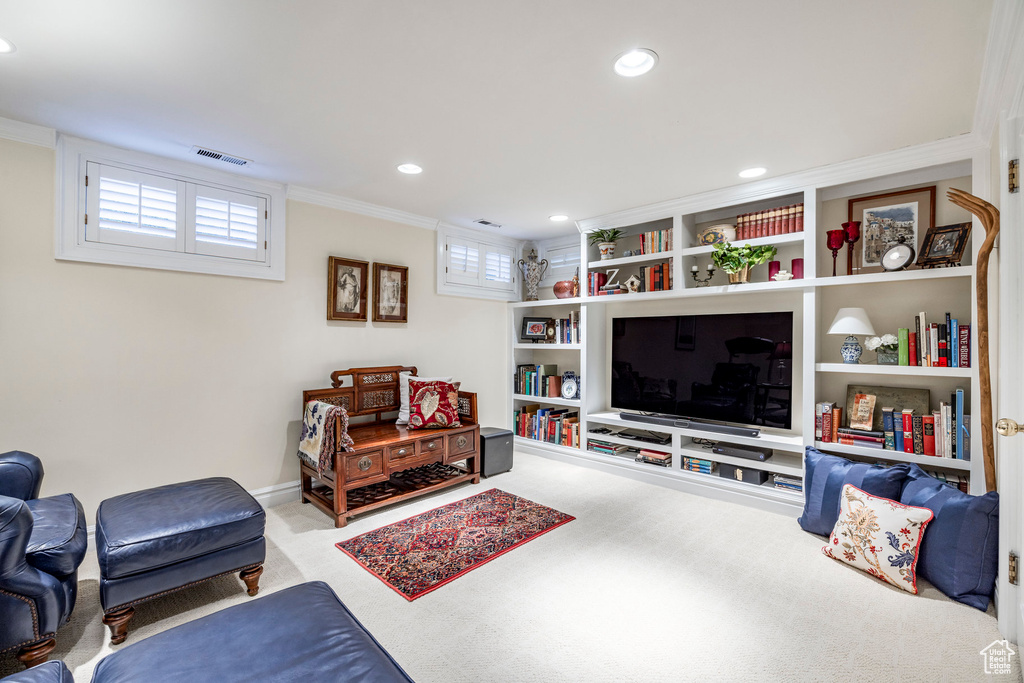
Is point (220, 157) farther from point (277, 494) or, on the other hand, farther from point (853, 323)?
point (853, 323)

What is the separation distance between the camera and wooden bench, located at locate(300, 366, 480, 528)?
308 cm

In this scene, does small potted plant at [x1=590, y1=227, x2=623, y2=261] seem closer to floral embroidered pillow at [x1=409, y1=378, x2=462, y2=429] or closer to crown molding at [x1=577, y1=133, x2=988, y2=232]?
crown molding at [x1=577, y1=133, x2=988, y2=232]

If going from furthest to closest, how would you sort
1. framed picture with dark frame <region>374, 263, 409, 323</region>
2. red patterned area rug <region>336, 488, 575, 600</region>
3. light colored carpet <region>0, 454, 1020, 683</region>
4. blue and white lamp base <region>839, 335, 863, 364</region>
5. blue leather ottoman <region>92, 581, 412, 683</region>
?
framed picture with dark frame <region>374, 263, 409, 323</region> → blue and white lamp base <region>839, 335, 863, 364</region> → red patterned area rug <region>336, 488, 575, 600</region> → light colored carpet <region>0, 454, 1020, 683</region> → blue leather ottoman <region>92, 581, 412, 683</region>

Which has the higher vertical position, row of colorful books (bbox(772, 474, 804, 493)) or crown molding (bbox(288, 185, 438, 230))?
crown molding (bbox(288, 185, 438, 230))

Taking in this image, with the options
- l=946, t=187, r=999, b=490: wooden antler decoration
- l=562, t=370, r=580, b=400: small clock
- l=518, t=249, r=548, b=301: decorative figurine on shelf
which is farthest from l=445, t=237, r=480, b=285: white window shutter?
l=946, t=187, r=999, b=490: wooden antler decoration

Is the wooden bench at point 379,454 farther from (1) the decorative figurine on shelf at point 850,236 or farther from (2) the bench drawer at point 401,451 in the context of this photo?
(1) the decorative figurine on shelf at point 850,236

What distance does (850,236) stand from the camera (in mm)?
3027

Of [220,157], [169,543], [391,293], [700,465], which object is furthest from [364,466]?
[700,465]

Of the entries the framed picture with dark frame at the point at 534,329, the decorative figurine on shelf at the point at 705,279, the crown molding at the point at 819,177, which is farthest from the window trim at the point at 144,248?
the decorative figurine on shelf at the point at 705,279

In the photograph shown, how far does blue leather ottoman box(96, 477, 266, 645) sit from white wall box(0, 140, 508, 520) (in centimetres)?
74

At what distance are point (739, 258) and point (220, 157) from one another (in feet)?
11.9

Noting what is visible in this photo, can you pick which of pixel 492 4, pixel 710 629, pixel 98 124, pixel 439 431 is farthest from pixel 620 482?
pixel 98 124

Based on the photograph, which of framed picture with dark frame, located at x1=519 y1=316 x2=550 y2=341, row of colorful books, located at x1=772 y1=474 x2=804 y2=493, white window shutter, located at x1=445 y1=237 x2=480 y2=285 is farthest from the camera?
framed picture with dark frame, located at x1=519 y1=316 x2=550 y2=341

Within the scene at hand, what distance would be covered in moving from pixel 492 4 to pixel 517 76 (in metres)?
0.44
